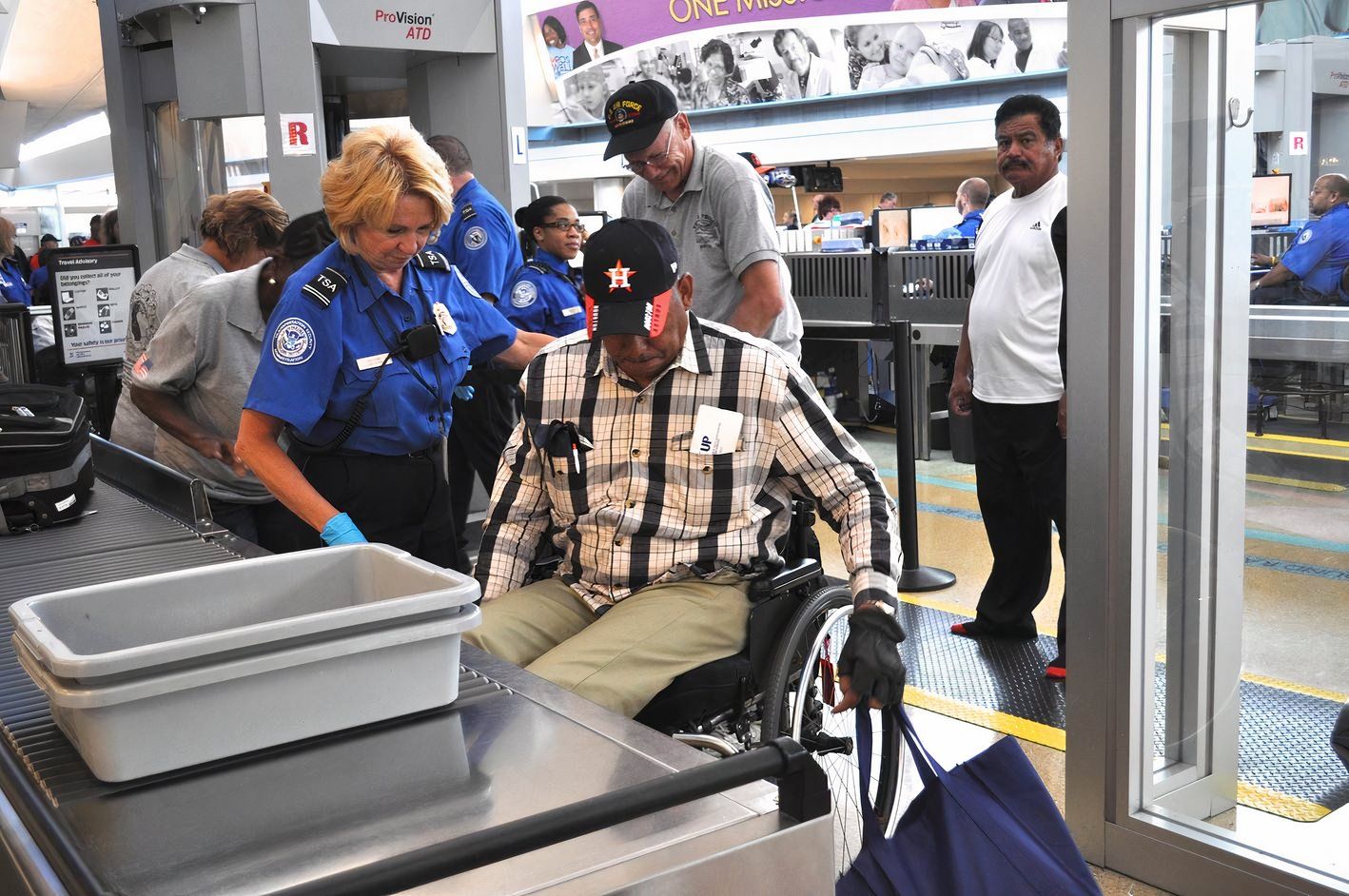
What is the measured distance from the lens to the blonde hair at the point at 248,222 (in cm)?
321

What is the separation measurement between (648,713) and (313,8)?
447cm

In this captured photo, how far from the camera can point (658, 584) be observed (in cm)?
223

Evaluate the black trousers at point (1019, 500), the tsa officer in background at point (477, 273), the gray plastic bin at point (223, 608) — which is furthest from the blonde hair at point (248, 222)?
the black trousers at point (1019, 500)

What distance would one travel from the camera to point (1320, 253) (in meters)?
2.18

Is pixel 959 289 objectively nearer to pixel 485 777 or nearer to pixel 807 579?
pixel 807 579

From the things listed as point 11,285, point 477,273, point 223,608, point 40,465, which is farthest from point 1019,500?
point 11,285

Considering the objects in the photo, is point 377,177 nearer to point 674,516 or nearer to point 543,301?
point 674,516

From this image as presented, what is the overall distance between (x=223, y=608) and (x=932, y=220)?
8.50 meters

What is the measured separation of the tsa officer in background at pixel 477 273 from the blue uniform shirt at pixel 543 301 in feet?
0.22

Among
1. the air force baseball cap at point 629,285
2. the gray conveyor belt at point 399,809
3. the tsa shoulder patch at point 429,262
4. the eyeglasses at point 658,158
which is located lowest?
the gray conveyor belt at point 399,809

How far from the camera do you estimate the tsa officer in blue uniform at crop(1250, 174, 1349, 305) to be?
215 cm

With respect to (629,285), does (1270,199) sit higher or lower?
higher

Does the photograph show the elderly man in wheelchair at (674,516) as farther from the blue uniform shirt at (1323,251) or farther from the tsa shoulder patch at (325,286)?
the blue uniform shirt at (1323,251)

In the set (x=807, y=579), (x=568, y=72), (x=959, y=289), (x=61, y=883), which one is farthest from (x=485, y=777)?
(x=568, y=72)
